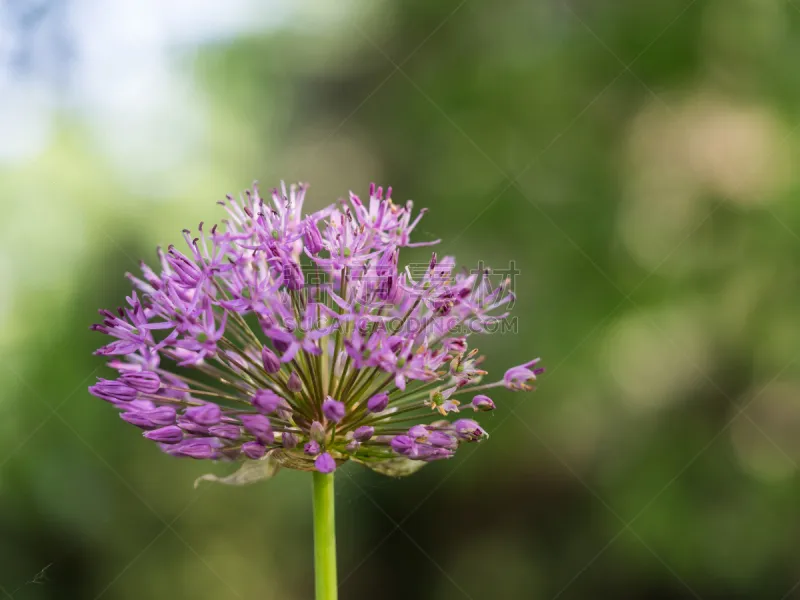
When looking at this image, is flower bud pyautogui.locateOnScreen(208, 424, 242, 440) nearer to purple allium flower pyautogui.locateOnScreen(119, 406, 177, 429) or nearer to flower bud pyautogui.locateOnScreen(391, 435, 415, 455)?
purple allium flower pyautogui.locateOnScreen(119, 406, 177, 429)

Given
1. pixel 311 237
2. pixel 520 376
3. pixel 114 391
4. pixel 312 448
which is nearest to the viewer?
pixel 312 448

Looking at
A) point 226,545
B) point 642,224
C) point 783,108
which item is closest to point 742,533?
point 642,224

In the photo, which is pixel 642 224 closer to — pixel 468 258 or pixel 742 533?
pixel 468 258

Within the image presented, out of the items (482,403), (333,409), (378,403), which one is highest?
(482,403)

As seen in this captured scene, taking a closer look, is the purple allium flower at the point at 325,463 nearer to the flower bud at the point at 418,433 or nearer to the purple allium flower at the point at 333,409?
the purple allium flower at the point at 333,409

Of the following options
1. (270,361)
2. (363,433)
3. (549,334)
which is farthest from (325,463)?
(549,334)

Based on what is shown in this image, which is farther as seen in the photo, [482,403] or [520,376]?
[520,376]

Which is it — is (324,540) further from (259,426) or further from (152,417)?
(152,417)
